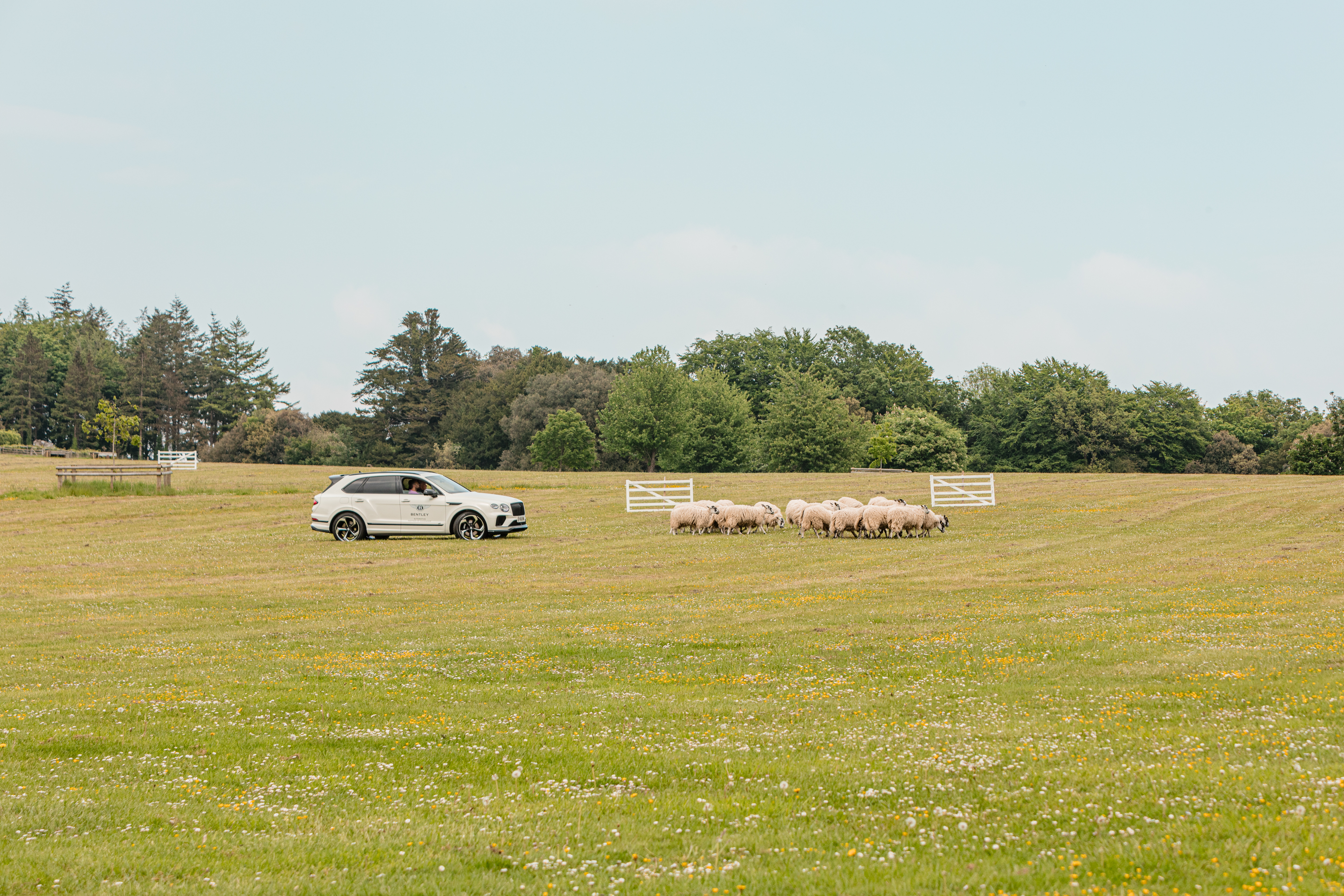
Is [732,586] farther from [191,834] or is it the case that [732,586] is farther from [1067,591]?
[191,834]

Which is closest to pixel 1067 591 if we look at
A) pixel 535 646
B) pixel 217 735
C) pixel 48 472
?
pixel 535 646

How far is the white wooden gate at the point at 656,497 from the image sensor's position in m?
39.2

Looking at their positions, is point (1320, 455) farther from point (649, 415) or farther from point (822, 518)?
point (822, 518)

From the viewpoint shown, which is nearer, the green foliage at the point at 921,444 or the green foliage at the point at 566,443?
the green foliage at the point at 921,444

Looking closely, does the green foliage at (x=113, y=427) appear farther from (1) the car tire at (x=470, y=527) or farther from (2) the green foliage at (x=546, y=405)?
(1) the car tire at (x=470, y=527)

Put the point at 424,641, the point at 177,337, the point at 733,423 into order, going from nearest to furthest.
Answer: the point at 424,641 → the point at 733,423 → the point at 177,337

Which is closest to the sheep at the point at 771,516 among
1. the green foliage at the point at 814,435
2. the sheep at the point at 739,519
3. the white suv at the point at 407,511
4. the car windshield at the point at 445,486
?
the sheep at the point at 739,519

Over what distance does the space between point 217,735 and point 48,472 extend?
195 feet

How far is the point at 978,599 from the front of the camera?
17.9 m

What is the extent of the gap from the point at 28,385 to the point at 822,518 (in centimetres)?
13681

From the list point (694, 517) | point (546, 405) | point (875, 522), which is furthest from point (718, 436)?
point (875, 522)

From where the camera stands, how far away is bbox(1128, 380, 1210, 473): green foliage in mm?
94000

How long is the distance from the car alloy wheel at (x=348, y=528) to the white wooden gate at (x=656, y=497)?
10.6m

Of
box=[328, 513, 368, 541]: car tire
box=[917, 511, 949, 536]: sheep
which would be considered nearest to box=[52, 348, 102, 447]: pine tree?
box=[328, 513, 368, 541]: car tire
